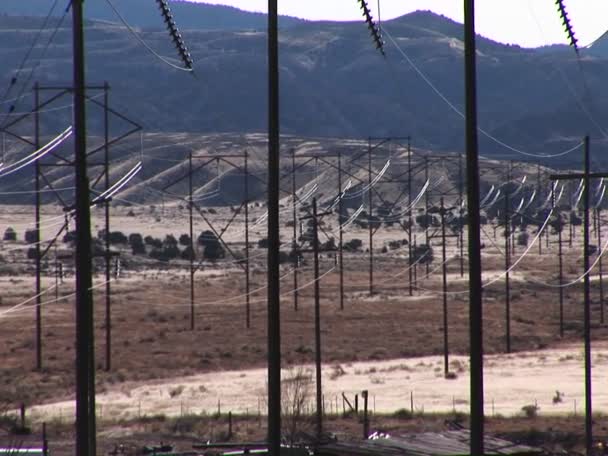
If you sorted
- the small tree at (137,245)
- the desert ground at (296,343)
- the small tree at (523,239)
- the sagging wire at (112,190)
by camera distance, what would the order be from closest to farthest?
the sagging wire at (112,190) → the desert ground at (296,343) → the small tree at (137,245) → the small tree at (523,239)

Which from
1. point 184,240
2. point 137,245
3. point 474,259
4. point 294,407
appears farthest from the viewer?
point 184,240

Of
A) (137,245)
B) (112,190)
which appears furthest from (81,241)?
(137,245)

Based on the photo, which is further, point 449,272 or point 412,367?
point 449,272

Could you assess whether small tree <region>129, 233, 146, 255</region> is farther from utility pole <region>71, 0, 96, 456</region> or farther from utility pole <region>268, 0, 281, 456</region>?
utility pole <region>71, 0, 96, 456</region>

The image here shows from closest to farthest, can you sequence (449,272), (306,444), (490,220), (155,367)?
(306,444) < (155,367) < (449,272) < (490,220)

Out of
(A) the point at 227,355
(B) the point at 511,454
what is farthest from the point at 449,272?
(B) the point at 511,454

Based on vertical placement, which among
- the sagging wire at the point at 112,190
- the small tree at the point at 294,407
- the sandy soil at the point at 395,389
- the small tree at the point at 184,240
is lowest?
the sandy soil at the point at 395,389

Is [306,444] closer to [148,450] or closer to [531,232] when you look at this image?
[148,450]

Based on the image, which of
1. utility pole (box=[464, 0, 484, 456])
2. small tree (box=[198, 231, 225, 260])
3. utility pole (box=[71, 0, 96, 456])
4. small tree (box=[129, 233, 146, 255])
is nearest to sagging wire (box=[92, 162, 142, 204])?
utility pole (box=[71, 0, 96, 456])

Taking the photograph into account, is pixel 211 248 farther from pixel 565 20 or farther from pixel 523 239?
pixel 565 20

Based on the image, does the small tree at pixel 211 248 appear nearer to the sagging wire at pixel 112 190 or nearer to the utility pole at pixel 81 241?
the sagging wire at pixel 112 190

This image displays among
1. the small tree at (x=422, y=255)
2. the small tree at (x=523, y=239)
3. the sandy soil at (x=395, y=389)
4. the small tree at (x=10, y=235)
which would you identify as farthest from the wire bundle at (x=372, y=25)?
the small tree at (x=523, y=239)
